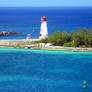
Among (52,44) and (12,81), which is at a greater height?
(52,44)

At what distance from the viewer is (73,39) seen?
1499 inches

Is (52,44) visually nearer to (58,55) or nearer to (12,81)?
(58,55)

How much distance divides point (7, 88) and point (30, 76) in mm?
3137

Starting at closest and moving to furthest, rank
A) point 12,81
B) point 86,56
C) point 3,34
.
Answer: point 12,81 → point 86,56 → point 3,34

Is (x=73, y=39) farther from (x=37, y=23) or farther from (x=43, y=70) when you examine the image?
(x=37, y=23)

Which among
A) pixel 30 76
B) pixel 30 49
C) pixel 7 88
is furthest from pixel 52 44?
pixel 7 88

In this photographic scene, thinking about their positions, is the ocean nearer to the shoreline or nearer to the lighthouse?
the lighthouse

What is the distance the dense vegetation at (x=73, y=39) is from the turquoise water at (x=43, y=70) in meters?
2.40

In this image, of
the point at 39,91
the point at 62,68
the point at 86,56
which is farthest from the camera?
the point at 86,56

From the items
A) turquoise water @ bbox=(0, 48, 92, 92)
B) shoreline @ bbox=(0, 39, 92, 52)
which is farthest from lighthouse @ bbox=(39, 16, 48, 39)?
turquoise water @ bbox=(0, 48, 92, 92)

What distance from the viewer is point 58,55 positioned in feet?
112

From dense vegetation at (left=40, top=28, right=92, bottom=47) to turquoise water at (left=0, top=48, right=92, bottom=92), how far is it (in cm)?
240

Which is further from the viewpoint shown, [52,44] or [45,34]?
[45,34]

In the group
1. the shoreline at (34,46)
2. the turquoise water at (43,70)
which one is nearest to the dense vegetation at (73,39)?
the shoreline at (34,46)
